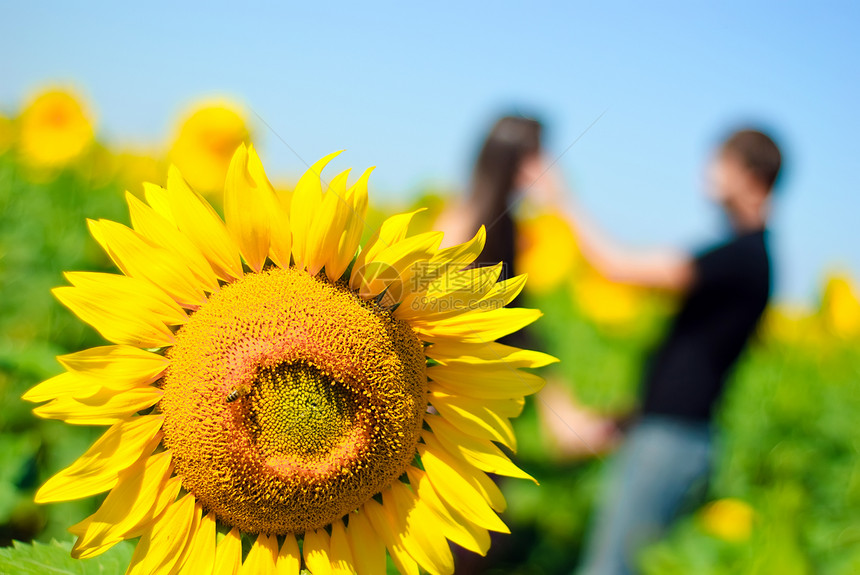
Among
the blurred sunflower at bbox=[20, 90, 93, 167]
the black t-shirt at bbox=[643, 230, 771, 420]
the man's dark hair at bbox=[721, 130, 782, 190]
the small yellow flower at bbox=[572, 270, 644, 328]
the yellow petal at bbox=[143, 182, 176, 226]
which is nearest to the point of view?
the yellow petal at bbox=[143, 182, 176, 226]

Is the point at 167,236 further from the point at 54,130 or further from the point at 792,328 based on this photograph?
the point at 792,328

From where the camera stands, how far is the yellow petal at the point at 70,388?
35.6 inches

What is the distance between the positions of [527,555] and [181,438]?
12.8ft

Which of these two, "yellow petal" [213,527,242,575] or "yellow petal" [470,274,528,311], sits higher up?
"yellow petal" [470,274,528,311]

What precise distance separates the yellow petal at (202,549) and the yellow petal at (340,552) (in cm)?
18

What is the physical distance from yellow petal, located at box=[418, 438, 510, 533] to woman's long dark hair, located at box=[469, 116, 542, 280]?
178 cm

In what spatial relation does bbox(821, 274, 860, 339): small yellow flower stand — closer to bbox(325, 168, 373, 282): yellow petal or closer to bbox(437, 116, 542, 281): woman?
bbox(437, 116, 542, 281): woman

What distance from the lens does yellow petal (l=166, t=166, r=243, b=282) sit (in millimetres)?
930

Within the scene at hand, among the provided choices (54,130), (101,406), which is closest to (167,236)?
(101,406)

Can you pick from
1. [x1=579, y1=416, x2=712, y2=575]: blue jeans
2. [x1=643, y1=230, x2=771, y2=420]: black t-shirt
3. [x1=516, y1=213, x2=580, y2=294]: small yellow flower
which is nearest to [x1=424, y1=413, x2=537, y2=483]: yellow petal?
[x1=643, y1=230, x2=771, y2=420]: black t-shirt

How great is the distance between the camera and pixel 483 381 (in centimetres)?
102

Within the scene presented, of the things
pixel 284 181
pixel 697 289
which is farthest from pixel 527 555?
pixel 284 181

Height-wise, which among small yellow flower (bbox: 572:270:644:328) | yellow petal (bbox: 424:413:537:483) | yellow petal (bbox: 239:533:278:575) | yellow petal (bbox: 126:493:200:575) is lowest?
small yellow flower (bbox: 572:270:644:328)

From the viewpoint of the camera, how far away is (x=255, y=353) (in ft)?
3.17
